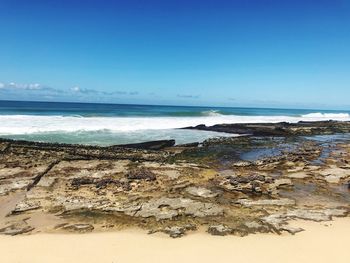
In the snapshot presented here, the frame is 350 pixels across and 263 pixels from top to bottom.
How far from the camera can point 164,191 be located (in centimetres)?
697

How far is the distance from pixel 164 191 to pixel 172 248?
246cm

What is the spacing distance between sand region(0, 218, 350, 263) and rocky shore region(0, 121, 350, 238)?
24 cm

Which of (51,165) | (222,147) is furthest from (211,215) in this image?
(222,147)

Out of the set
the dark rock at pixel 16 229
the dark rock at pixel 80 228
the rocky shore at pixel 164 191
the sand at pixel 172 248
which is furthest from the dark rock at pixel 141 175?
the dark rock at pixel 16 229

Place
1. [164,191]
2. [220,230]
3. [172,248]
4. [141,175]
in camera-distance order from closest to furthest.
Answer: [172,248]
[220,230]
[164,191]
[141,175]

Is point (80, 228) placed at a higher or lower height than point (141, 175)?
lower

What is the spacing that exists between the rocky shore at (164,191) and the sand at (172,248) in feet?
0.80

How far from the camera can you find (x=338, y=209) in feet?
20.3

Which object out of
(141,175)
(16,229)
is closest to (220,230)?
(16,229)

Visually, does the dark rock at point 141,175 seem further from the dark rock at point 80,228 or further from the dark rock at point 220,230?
the dark rock at point 220,230

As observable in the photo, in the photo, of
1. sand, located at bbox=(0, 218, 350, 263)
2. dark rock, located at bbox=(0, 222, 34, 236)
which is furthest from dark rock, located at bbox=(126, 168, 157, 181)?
dark rock, located at bbox=(0, 222, 34, 236)

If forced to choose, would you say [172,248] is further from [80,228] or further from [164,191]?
[164,191]

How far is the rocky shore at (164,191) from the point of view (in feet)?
17.6

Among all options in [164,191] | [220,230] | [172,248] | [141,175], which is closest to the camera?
[172,248]
